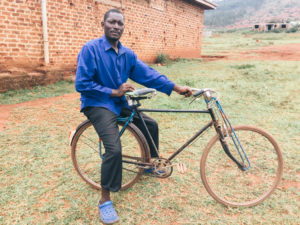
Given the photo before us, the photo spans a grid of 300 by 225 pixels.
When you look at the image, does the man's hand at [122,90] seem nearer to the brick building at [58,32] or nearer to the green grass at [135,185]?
the green grass at [135,185]

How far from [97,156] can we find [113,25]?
6.16 feet

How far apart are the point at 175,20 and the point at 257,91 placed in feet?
26.3

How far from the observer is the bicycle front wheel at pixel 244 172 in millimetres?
2355

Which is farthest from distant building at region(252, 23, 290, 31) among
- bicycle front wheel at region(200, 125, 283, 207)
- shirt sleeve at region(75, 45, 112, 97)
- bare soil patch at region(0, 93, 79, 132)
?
shirt sleeve at region(75, 45, 112, 97)

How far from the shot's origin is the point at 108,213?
220cm

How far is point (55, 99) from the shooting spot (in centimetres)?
605

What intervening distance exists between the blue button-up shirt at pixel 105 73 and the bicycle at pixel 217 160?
0.22m

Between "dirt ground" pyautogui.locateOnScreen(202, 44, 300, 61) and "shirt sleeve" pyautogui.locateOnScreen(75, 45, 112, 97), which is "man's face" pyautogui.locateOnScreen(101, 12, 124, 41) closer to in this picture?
"shirt sleeve" pyautogui.locateOnScreen(75, 45, 112, 97)

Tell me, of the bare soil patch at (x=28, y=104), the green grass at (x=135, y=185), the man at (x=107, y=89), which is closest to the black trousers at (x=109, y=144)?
the man at (x=107, y=89)

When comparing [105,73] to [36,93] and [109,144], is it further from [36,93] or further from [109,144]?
[36,93]

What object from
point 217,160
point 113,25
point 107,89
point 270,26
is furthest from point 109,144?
point 270,26

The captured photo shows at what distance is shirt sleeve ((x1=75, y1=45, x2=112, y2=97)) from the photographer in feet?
6.96

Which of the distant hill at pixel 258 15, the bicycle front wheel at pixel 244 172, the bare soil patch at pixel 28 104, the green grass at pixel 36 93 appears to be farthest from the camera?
the distant hill at pixel 258 15

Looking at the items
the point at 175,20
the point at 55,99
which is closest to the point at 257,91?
the point at 55,99
